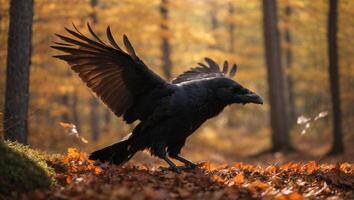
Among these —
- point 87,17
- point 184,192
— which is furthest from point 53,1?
point 184,192

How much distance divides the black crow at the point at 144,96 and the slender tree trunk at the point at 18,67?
1.72 metres

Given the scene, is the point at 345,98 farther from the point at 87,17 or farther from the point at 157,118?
the point at 157,118

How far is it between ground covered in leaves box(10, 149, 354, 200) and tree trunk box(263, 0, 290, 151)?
11867 mm

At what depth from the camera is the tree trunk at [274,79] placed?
60.7 feet

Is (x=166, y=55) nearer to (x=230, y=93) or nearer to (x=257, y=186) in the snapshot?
(x=230, y=93)

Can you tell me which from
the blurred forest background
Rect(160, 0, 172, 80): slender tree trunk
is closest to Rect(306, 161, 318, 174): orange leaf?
the blurred forest background

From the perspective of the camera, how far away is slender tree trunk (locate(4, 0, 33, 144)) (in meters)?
8.17

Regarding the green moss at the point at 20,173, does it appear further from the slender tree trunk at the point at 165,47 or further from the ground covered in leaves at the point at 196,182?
the slender tree trunk at the point at 165,47

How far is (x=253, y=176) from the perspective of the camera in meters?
6.60

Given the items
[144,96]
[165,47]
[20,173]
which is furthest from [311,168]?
[165,47]

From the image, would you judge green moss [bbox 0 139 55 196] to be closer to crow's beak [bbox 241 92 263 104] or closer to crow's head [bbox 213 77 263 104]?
crow's head [bbox 213 77 263 104]

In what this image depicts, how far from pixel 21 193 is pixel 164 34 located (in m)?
16.4

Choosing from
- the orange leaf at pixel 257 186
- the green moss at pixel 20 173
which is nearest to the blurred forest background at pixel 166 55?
the green moss at pixel 20 173

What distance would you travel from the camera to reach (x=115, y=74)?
689cm
